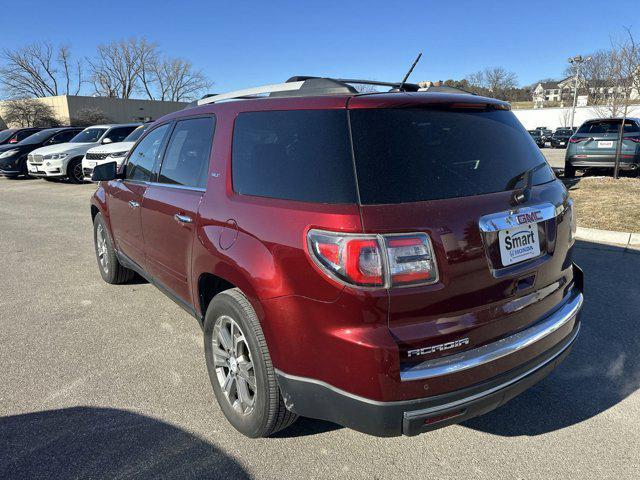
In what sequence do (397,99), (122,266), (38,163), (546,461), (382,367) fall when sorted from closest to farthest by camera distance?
(382,367) < (397,99) < (546,461) < (122,266) < (38,163)

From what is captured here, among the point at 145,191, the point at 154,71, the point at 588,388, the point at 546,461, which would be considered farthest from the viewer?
the point at 154,71

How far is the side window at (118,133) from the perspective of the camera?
595 inches

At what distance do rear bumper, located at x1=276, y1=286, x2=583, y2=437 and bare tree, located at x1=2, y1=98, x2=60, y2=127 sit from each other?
53707 millimetres

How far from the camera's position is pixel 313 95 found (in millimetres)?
2410

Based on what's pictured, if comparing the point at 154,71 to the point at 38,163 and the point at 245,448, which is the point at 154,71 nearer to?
the point at 38,163

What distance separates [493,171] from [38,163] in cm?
1679

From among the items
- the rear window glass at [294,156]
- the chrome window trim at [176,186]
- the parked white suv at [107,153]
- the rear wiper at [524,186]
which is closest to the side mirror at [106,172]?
the chrome window trim at [176,186]

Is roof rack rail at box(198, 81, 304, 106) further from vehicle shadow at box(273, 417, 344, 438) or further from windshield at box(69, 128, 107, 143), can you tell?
windshield at box(69, 128, 107, 143)

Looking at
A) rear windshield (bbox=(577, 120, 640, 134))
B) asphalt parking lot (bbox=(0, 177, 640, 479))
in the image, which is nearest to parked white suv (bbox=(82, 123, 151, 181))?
asphalt parking lot (bbox=(0, 177, 640, 479))

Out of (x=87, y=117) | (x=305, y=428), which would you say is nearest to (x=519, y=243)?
(x=305, y=428)

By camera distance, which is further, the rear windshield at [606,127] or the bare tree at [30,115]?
the bare tree at [30,115]

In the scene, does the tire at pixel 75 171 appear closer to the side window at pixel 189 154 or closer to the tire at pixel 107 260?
the tire at pixel 107 260

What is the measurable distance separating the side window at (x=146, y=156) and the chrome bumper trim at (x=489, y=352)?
2.75 metres

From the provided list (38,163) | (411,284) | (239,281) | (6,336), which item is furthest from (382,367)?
(38,163)
